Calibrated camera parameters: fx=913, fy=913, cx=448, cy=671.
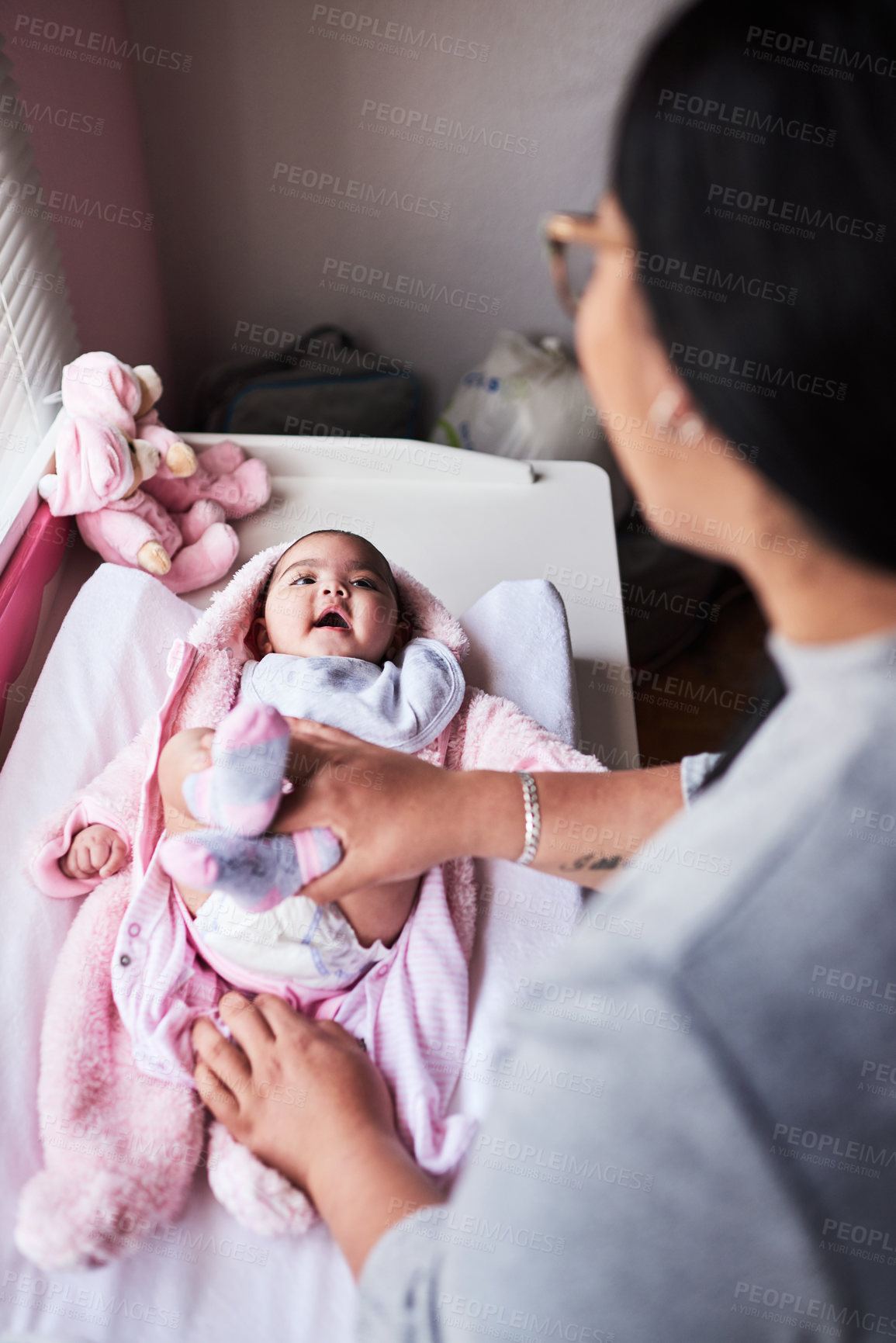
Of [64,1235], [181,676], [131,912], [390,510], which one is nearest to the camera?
[64,1235]

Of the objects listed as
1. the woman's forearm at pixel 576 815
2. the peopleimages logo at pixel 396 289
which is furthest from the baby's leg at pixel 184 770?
the peopleimages logo at pixel 396 289

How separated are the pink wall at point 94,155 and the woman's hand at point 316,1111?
1.47 meters

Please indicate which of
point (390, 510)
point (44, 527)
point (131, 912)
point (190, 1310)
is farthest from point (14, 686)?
point (190, 1310)

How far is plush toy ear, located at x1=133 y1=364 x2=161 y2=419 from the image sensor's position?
1639 mm

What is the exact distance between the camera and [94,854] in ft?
3.72

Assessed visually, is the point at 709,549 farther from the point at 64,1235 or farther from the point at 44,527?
the point at 44,527

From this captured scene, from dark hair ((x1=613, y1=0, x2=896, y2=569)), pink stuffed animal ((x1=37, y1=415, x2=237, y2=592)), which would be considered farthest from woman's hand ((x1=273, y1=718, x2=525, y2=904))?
pink stuffed animal ((x1=37, y1=415, x2=237, y2=592))

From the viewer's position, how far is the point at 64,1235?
0.84 metres

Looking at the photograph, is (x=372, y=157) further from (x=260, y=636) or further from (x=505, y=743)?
(x=505, y=743)

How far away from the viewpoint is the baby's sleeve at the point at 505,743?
1262 millimetres

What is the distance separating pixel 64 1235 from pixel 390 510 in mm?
1286

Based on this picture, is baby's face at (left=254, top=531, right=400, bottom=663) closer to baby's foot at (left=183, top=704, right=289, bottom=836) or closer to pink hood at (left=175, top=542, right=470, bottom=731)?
pink hood at (left=175, top=542, right=470, bottom=731)

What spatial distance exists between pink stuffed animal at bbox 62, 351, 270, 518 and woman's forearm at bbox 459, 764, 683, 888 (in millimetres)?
967

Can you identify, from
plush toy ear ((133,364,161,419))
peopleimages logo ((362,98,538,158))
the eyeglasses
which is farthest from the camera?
peopleimages logo ((362,98,538,158))
